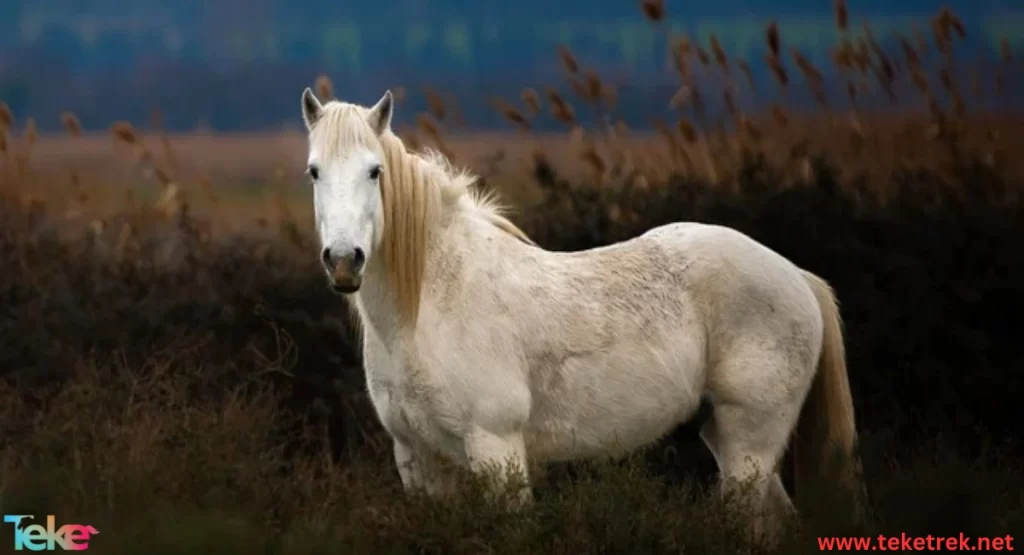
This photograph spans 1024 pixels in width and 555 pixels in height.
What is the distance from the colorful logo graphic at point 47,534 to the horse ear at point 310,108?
1635 millimetres

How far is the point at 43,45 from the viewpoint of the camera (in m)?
17.8

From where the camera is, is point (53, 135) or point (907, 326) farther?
point (53, 135)

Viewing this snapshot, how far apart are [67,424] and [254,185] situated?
6048 millimetres

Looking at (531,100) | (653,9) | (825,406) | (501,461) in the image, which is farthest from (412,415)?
(653,9)

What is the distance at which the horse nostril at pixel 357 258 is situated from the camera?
547cm

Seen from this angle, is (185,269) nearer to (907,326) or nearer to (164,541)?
(907,326)

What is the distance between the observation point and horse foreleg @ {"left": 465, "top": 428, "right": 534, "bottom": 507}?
18.6 feet

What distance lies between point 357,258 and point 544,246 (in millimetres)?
3974

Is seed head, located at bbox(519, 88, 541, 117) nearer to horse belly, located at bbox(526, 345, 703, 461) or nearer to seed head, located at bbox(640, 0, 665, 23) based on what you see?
seed head, located at bbox(640, 0, 665, 23)

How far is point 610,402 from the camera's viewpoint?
20.7 ft

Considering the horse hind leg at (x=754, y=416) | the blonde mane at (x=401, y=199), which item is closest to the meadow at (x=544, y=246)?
the horse hind leg at (x=754, y=416)

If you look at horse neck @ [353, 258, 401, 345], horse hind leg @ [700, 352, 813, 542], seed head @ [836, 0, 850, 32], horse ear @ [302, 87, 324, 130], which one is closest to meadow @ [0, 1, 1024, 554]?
seed head @ [836, 0, 850, 32]

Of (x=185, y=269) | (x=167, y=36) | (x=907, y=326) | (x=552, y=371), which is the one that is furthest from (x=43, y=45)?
(x=552, y=371)

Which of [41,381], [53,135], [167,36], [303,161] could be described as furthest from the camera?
[167,36]
